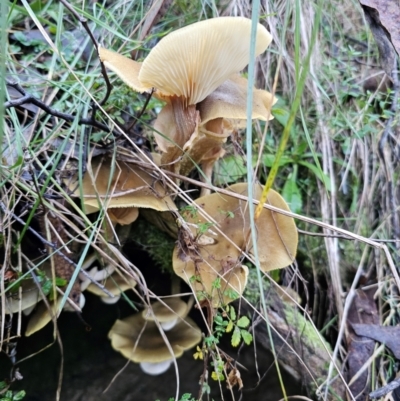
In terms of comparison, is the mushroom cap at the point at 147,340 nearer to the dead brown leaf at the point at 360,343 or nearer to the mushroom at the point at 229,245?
the mushroom at the point at 229,245

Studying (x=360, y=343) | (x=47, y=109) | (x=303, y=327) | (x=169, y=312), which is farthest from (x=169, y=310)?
(x=47, y=109)

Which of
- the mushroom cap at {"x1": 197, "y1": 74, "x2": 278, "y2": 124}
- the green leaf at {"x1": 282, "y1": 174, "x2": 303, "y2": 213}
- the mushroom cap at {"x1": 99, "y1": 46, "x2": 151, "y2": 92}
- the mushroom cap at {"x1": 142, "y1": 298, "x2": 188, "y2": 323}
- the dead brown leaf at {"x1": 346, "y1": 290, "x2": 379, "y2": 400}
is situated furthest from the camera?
the green leaf at {"x1": 282, "y1": 174, "x2": 303, "y2": 213}

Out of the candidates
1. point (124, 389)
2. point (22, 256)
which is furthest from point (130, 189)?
point (124, 389)

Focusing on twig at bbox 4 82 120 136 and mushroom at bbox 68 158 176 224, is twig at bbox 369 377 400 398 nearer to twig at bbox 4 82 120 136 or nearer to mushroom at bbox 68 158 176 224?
mushroom at bbox 68 158 176 224

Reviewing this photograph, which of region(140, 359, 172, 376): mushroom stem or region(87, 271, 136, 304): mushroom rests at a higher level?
region(87, 271, 136, 304): mushroom

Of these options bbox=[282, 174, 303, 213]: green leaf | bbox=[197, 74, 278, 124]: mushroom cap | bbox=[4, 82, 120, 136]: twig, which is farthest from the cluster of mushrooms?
bbox=[282, 174, 303, 213]: green leaf

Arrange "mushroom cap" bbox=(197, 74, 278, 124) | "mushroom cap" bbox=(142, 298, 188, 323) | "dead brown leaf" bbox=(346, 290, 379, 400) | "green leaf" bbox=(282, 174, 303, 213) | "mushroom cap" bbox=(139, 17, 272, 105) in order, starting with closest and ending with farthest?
"mushroom cap" bbox=(139, 17, 272, 105), "mushroom cap" bbox=(197, 74, 278, 124), "dead brown leaf" bbox=(346, 290, 379, 400), "mushroom cap" bbox=(142, 298, 188, 323), "green leaf" bbox=(282, 174, 303, 213)

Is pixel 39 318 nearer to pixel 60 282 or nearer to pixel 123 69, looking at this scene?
pixel 60 282

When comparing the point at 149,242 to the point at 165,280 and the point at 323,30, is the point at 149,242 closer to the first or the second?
the point at 165,280
